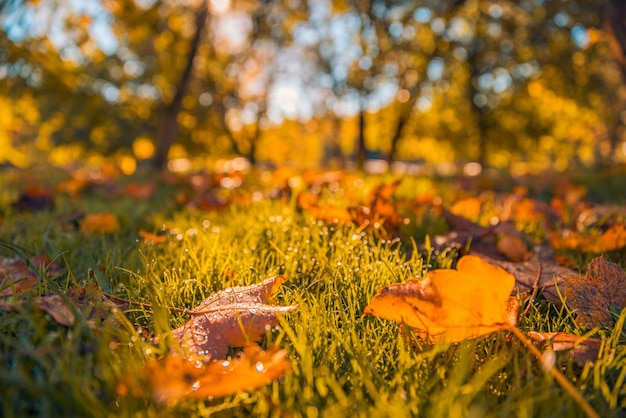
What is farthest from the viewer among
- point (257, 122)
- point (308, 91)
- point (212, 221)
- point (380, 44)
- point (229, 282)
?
point (257, 122)

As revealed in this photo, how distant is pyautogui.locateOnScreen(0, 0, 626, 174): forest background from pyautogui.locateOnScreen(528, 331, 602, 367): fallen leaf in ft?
11.0

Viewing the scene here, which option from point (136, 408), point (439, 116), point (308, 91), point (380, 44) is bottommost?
point (439, 116)

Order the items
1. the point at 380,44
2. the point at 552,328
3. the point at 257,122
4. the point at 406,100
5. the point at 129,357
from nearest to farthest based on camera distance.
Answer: the point at 129,357 < the point at 552,328 < the point at 380,44 < the point at 406,100 < the point at 257,122

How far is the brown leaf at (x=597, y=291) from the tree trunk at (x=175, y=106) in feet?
27.3

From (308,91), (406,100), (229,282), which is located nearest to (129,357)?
(229,282)

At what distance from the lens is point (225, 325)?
40.5 inches

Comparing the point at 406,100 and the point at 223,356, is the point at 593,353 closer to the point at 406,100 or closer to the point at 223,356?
the point at 223,356

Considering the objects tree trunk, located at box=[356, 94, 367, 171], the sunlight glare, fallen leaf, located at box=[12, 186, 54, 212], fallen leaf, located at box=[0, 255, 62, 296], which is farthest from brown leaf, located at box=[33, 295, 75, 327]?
tree trunk, located at box=[356, 94, 367, 171]

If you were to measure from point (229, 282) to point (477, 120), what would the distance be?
21.2 meters

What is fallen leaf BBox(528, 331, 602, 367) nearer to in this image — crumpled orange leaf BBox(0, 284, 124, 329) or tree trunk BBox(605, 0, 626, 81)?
crumpled orange leaf BBox(0, 284, 124, 329)

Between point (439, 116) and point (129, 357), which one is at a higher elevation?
point (129, 357)

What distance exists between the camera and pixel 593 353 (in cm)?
98

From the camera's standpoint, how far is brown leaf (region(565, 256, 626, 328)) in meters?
1.17

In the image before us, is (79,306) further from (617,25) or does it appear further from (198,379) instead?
(617,25)
